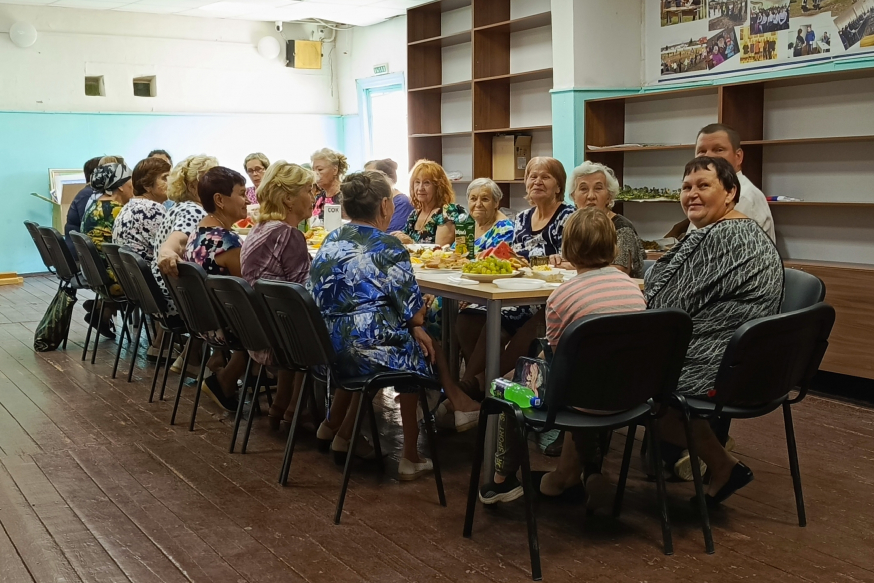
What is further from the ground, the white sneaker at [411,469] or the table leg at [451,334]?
the table leg at [451,334]

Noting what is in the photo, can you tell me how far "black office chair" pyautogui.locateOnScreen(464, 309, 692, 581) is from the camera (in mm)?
2688

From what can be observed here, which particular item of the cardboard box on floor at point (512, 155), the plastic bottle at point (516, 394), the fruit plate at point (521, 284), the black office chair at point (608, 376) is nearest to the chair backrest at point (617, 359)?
the black office chair at point (608, 376)

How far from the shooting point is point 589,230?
3047 mm

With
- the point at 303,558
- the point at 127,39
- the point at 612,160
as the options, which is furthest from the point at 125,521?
the point at 127,39

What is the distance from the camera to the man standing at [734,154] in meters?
4.65

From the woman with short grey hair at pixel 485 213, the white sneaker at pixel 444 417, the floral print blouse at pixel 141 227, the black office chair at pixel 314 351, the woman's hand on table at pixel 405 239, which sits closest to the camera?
the black office chair at pixel 314 351

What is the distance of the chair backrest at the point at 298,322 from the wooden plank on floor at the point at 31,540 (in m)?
1.07

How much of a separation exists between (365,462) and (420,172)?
85.1 inches

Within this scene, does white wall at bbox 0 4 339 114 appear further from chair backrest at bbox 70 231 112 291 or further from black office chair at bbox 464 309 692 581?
black office chair at bbox 464 309 692 581

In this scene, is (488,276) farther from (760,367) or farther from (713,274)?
(760,367)

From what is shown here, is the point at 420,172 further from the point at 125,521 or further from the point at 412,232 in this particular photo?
the point at 125,521

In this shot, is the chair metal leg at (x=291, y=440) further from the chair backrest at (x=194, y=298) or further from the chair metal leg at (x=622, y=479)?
the chair metal leg at (x=622, y=479)

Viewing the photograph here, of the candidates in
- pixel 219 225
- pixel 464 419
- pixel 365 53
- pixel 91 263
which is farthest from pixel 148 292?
pixel 365 53

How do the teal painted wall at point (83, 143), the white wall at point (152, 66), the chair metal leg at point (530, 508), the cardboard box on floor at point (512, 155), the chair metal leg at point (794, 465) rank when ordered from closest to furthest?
1. the chair metal leg at point (530, 508)
2. the chair metal leg at point (794, 465)
3. the cardboard box on floor at point (512, 155)
4. the white wall at point (152, 66)
5. the teal painted wall at point (83, 143)
